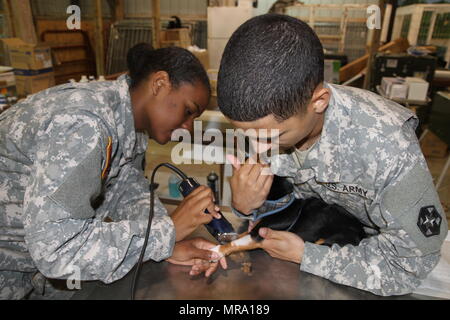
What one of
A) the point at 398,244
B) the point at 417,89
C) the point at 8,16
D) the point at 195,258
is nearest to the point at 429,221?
the point at 398,244

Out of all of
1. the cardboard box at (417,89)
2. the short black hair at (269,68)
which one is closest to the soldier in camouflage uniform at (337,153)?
the short black hair at (269,68)

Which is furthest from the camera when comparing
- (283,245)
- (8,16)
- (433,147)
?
(8,16)

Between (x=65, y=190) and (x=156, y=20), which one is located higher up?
(x=156, y=20)

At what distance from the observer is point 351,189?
1.04 metres

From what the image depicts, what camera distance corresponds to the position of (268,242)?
0.99 m

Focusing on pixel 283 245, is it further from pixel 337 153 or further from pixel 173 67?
pixel 173 67

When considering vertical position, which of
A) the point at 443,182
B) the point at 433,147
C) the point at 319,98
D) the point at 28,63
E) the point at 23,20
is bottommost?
the point at 443,182

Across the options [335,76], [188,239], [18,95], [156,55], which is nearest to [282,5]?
[335,76]

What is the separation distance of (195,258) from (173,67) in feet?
2.09

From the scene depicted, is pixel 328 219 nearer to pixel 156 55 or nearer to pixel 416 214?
pixel 416 214

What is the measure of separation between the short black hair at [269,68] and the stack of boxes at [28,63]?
87.6 inches

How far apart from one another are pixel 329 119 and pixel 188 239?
1.91 ft

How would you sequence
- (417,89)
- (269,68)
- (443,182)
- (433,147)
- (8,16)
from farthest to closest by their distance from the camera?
(8,16) < (433,147) < (443,182) < (417,89) < (269,68)

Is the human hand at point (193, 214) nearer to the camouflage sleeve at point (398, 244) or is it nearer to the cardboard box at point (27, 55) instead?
the camouflage sleeve at point (398, 244)
